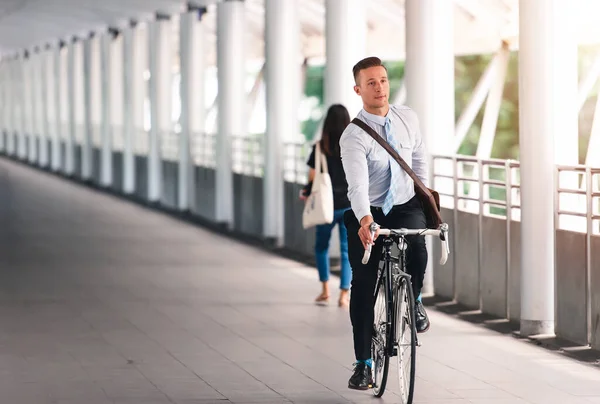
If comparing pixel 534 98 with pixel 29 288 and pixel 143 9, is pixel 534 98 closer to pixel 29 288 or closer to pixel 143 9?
pixel 29 288

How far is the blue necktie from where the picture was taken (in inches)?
289

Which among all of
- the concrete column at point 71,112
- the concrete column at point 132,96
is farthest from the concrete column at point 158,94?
the concrete column at point 71,112

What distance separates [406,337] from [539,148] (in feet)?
10.8

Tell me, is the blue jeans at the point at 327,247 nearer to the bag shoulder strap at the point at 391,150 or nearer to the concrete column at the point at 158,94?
the bag shoulder strap at the point at 391,150

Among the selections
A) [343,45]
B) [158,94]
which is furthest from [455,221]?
[158,94]

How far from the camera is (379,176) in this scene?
292 inches

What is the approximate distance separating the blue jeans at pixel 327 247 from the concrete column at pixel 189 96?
11.2m

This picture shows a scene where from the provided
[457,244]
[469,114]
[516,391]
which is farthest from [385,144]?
[469,114]

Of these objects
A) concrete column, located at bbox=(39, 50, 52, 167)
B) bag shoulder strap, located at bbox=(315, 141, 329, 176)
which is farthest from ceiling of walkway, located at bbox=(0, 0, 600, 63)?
bag shoulder strap, located at bbox=(315, 141, 329, 176)

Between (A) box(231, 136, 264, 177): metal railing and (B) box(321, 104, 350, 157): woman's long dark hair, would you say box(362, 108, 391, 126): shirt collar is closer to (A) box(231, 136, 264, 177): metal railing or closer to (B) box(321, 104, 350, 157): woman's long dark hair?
(B) box(321, 104, 350, 157): woman's long dark hair

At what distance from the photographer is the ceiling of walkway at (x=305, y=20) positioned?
18656mm

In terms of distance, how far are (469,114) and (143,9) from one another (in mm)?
9258

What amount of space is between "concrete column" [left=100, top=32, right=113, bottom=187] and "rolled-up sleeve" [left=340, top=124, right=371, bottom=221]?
→ 25425 millimetres

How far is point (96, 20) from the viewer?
32.0 m
